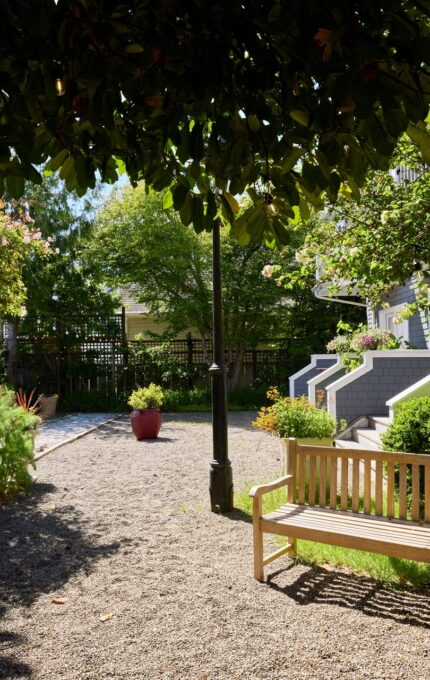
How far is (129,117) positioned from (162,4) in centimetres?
39

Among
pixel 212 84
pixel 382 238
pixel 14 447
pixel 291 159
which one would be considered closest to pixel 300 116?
pixel 291 159

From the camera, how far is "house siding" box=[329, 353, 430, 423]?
367 inches

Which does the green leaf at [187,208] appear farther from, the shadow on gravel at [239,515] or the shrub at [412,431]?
the shadow on gravel at [239,515]

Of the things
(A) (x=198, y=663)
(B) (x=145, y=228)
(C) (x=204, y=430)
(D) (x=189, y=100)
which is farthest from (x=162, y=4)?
(B) (x=145, y=228)

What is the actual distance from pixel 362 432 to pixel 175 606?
5.54m

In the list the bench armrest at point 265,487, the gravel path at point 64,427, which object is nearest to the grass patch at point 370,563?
the bench armrest at point 265,487

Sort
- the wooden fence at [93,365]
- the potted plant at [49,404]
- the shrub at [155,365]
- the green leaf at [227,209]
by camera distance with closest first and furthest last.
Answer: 1. the green leaf at [227,209]
2. the potted plant at [49,404]
3. the wooden fence at [93,365]
4. the shrub at [155,365]

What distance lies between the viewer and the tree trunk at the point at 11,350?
1727 cm

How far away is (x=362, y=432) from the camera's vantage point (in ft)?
28.3

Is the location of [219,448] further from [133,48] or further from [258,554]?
[133,48]

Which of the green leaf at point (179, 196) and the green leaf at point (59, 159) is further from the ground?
the green leaf at point (59, 159)

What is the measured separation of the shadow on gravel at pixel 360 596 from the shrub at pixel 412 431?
1.42 m

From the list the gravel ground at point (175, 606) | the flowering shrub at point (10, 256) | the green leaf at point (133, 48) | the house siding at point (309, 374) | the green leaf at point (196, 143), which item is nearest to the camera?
the green leaf at point (133, 48)

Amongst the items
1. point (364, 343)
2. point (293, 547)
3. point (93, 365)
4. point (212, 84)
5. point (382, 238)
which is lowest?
point (293, 547)
